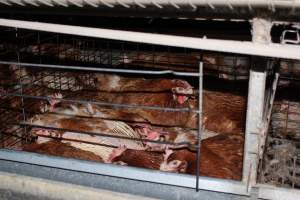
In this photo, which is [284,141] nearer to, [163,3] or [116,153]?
[116,153]

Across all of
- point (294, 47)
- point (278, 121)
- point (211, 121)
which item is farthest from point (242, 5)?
point (211, 121)

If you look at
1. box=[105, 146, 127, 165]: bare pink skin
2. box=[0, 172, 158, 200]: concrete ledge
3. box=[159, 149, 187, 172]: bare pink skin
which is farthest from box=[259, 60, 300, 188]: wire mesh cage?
box=[105, 146, 127, 165]: bare pink skin

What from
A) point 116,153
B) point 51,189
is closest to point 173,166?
point 116,153

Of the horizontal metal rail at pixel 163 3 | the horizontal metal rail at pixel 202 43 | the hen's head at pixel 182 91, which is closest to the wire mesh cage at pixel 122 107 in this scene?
the hen's head at pixel 182 91

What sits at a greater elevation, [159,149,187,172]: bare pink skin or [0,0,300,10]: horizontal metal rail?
[0,0,300,10]: horizontal metal rail

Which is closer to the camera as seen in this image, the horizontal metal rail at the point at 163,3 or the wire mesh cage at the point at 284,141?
the horizontal metal rail at the point at 163,3

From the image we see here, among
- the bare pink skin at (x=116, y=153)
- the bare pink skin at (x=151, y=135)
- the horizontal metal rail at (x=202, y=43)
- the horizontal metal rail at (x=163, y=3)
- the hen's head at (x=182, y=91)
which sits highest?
the horizontal metal rail at (x=163, y=3)

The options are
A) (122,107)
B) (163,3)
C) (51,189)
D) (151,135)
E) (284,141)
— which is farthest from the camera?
(122,107)

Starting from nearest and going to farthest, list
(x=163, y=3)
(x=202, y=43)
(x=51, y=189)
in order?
1. (x=202, y=43)
2. (x=163, y=3)
3. (x=51, y=189)

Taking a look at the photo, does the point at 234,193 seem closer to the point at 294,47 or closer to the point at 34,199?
the point at 294,47

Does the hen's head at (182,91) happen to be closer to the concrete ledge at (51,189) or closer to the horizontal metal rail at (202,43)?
the concrete ledge at (51,189)

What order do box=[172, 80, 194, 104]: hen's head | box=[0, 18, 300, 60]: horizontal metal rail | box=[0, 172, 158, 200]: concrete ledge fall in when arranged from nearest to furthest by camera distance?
1. box=[0, 18, 300, 60]: horizontal metal rail
2. box=[0, 172, 158, 200]: concrete ledge
3. box=[172, 80, 194, 104]: hen's head

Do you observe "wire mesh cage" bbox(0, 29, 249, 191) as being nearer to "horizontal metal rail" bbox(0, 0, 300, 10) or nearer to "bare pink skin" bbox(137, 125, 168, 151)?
"bare pink skin" bbox(137, 125, 168, 151)

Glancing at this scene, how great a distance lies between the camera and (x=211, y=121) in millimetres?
3199
